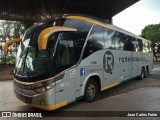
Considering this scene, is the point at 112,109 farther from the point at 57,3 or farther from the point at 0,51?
the point at 0,51

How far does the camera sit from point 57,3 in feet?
63.8

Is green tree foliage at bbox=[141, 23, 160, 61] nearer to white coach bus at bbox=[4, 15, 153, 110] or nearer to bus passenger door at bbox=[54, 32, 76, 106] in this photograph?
white coach bus at bbox=[4, 15, 153, 110]

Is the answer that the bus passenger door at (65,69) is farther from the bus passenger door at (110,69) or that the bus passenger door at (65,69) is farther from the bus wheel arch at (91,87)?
the bus passenger door at (110,69)

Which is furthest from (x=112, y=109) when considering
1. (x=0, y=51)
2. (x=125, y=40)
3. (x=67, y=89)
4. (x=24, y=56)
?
(x=0, y=51)

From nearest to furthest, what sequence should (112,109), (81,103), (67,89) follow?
1. (67,89)
2. (112,109)
3. (81,103)

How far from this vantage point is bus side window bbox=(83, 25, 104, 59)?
630 centimetres

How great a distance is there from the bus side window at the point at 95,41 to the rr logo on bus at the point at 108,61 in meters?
0.51

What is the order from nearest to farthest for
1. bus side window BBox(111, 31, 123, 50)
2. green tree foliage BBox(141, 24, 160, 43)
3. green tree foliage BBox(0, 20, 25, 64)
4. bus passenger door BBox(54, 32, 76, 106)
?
1. bus passenger door BBox(54, 32, 76, 106)
2. bus side window BBox(111, 31, 123, 50)
3. green tree foliage BBox(0, 20, 25, 64)
4. green tree foliage BBox(141, 24, 160, 43)

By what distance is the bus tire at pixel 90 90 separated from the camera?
6430 mm

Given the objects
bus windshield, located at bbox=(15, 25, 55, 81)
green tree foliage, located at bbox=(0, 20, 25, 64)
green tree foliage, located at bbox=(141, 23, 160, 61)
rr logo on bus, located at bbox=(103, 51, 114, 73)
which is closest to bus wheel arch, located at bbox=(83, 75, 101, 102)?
rr logo on bus, located at bbox=(103, 51, 114, 73)

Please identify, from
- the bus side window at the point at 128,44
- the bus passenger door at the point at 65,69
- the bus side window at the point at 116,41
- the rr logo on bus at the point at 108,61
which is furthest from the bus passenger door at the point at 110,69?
the bus passenger door at the point at 65,69

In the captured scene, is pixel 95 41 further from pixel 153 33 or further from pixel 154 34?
pixel 153 33

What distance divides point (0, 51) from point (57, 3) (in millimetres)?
10116

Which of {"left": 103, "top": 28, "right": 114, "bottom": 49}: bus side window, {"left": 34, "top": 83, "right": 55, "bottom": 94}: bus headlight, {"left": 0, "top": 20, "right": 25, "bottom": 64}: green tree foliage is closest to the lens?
{"left": 34, "top": 83, "right": 55, "bottom": 94}: bus headlight
